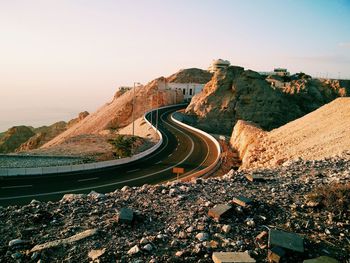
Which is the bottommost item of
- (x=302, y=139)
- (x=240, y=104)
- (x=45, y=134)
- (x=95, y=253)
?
(x=45, y=134)

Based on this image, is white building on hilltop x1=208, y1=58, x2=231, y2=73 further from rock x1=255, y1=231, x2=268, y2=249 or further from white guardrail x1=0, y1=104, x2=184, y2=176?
rock x1=255, y1=231, x2=268, y2=249

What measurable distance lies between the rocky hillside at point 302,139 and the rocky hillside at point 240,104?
98.3 ft

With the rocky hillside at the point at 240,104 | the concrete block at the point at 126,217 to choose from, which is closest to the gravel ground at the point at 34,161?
→ the concrete block at the point at 126,217

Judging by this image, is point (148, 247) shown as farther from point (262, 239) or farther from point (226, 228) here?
point (262, 239)

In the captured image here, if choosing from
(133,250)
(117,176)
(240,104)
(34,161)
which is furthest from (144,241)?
(240,104)

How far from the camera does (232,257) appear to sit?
7.39 meters

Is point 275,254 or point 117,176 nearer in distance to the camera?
point 275,254

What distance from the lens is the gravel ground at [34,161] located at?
3169cm

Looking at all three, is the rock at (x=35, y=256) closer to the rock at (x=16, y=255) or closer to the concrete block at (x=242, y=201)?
the rock at (x=16, y=255)

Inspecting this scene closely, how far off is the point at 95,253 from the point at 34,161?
2839cm

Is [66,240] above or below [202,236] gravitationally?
below

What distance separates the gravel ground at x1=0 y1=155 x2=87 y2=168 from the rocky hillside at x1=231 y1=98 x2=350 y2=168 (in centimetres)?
1800

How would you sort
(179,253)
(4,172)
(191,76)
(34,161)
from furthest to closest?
(191,76) < (34,161) < (4,172) < (179,253)

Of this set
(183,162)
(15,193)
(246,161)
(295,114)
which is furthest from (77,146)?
(295,114)
